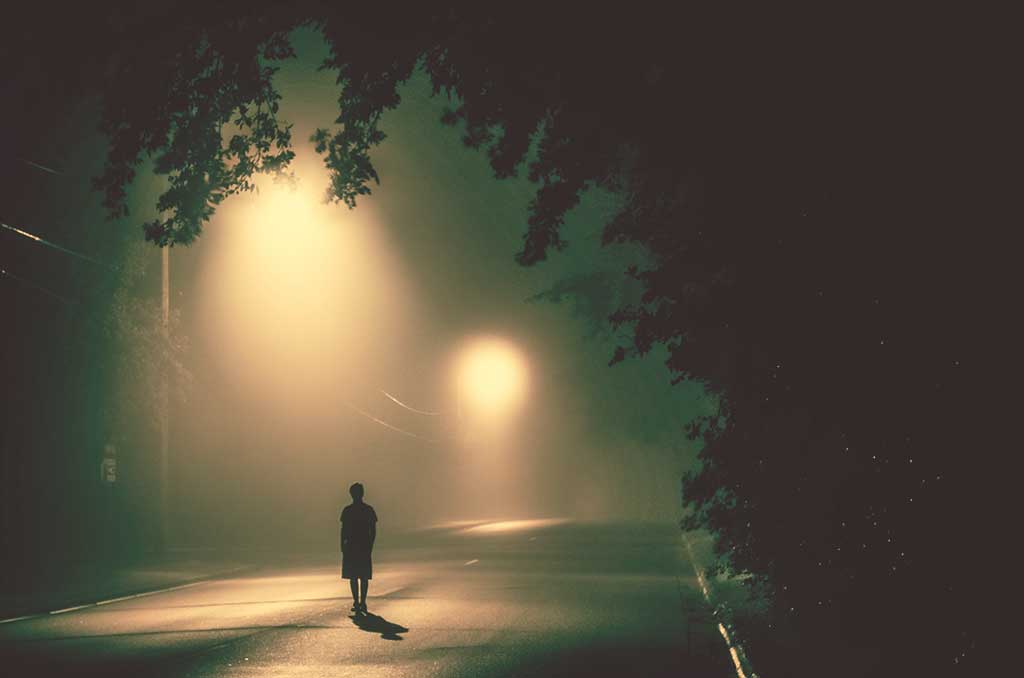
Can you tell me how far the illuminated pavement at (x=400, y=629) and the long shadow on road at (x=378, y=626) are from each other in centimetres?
3

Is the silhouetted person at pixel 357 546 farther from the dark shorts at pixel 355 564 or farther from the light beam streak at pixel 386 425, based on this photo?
the light beam streak at pixel 386 425

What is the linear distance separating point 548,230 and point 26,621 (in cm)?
1055

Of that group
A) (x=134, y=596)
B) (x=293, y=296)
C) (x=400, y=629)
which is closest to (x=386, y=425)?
(x=293, y=296)

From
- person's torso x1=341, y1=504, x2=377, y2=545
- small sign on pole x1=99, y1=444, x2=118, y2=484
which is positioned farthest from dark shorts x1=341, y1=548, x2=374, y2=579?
small sign on pole x1=99, y1=444, x2=118, y2=484

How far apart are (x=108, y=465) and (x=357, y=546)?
40.6 feet

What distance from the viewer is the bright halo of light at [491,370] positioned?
2785 inches

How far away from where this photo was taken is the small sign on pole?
27.5 metres

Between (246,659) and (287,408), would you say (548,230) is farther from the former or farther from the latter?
(287,408)

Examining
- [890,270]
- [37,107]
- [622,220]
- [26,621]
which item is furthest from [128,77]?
[26,621]

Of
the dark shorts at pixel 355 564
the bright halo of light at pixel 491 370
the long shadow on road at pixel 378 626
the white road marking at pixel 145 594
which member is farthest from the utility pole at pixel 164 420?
the bright halo of light at pixel 491 370

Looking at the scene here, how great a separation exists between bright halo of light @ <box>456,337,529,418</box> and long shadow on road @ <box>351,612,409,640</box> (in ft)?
175

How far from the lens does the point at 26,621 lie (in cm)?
1614

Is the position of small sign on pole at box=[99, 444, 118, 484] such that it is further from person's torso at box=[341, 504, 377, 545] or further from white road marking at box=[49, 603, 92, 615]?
person's torso at box=[341, 504, 377, 545]

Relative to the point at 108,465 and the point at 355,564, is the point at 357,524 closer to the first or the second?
the point at 355,564
